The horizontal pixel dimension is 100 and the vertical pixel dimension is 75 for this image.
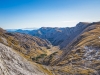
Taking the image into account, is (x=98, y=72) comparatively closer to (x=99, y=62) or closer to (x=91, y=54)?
(x=99, y=62)

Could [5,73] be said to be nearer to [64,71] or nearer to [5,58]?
[5,58]

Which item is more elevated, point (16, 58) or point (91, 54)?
point (16, 58)

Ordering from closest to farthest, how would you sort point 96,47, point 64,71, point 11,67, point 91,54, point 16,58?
1. point 11,67
2. point 16,58
3. point 64,71
4. point 91,54
5. point 96,47

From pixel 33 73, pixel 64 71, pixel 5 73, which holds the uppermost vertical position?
pixel 5 73

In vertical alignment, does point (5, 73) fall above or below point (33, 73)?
above

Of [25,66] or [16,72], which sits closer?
[16,72]

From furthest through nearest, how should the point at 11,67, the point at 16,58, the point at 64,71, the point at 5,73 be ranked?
the point at 64,71
the point at 16,58
the point at 11,67
the point at 5,73

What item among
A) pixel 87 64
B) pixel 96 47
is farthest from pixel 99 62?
pixel 96 47

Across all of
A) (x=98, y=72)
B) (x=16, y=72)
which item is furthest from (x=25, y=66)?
(x=98, y=72)

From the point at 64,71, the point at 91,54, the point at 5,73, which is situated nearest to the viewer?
the point at 5,73
